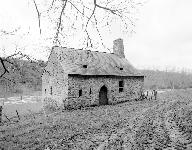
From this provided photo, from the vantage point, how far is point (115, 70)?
96.6 feet

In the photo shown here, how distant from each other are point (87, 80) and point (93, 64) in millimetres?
3100

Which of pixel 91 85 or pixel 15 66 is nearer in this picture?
pixel 15 66

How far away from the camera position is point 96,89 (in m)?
26.5

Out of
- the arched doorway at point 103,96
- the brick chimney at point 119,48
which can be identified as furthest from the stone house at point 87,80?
the brick chimney at point 119,48

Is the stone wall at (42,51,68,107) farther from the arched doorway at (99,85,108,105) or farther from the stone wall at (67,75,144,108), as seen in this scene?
the arched doorway at (99,85,108,105)

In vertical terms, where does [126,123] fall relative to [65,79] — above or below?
below

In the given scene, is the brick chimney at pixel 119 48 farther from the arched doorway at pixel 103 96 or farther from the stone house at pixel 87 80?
the arched doorway at pixel 103 96

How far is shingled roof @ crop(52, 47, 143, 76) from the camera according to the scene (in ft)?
83.3

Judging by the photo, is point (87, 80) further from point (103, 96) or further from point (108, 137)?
point (108, 137)

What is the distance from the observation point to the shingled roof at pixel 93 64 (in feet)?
83.3

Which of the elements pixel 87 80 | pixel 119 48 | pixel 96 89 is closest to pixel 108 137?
pixel 87 80

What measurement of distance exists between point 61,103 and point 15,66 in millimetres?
14020

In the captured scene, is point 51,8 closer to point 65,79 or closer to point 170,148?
point 170,148

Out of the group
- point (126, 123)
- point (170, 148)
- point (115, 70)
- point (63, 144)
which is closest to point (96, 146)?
point (63, 144)
